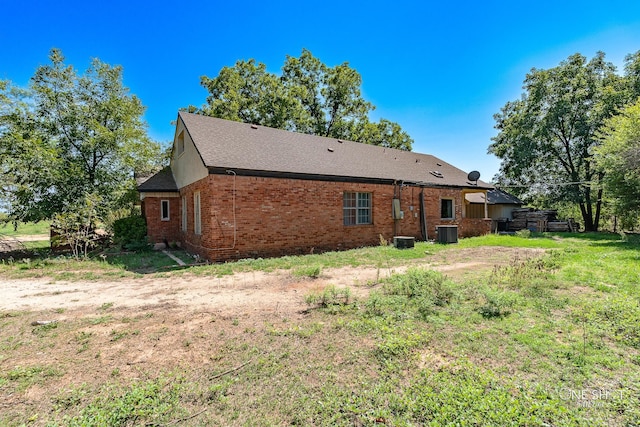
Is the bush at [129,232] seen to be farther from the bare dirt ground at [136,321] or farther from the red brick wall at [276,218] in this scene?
the bare dirt ground at [136,321]

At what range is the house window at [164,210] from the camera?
1413 centimetres

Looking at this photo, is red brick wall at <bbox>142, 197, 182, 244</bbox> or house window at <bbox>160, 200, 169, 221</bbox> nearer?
red brick wall at <bbox>142, 197, 182, 244</bbox>

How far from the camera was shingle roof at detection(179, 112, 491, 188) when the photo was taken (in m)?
10.9

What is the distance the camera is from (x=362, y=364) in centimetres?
319

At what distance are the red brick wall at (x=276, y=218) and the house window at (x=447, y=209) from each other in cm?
378

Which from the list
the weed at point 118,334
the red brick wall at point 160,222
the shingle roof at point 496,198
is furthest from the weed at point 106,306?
the shingle roof at point 496,198

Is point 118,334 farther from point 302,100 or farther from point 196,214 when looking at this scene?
point 302,100

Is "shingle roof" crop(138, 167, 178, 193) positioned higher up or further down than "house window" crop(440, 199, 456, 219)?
higher up

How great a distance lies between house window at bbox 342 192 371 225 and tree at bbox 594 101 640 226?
41.8ft

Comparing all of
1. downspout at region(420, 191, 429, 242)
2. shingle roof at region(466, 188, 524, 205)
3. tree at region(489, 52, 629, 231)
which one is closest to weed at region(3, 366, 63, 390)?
downspout at region(420, 191, 429, 242)

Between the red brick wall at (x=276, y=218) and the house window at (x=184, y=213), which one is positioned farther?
the house window at (x=184, y=213)

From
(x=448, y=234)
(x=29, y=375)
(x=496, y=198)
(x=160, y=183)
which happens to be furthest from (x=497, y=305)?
(x=496, y=198)

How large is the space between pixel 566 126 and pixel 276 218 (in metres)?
24.4

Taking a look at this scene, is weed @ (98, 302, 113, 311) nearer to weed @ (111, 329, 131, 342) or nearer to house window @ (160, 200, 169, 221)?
weed @ (111, 329, 131, 342)
